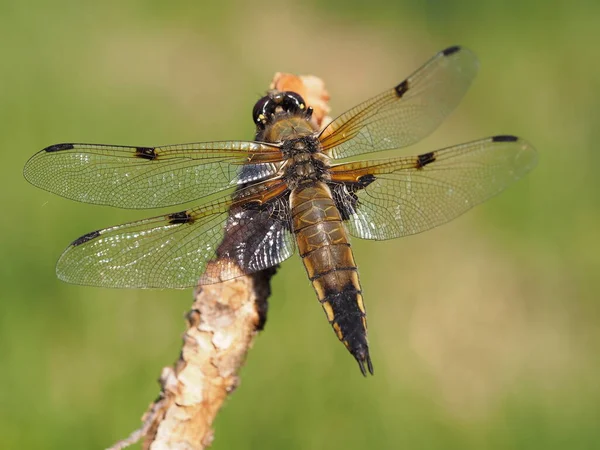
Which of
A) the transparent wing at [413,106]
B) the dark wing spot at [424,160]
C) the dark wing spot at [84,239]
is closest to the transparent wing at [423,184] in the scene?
the dark wing spot at [424,160]

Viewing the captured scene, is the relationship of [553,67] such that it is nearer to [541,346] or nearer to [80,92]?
[541,346]

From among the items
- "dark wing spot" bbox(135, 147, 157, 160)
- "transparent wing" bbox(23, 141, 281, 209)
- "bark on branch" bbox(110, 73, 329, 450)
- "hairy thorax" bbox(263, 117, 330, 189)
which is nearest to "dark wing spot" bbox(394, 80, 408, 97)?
"hairy thorax" bbox(263, 117, 330, 189)

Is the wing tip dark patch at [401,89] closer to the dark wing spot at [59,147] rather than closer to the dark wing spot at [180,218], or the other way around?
the dark wing spot at [180,218]

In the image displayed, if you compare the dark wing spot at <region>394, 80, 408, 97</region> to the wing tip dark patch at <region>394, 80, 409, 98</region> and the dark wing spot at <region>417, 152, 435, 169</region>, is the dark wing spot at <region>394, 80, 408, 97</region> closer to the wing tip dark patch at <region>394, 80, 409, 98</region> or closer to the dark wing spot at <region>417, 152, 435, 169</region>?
the wing tip dark patch at <region>394, 80, 409, 98</region>

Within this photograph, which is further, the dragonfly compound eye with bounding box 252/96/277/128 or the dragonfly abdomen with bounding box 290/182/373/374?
the dragonfly compound eye with bounding box 252/96/277/128

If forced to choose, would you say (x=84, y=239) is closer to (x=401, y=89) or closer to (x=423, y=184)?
(x=423, y=184)

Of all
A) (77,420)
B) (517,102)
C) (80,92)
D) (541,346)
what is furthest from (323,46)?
(77,420)

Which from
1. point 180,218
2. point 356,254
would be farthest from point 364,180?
point 356,254
